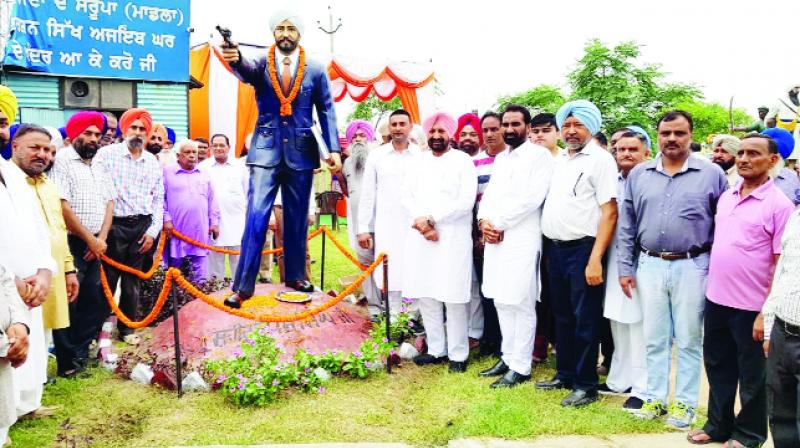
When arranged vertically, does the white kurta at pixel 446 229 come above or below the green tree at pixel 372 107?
below

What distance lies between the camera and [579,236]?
429cm

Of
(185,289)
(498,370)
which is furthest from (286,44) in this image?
(498,370)

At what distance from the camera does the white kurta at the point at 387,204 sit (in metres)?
6.03

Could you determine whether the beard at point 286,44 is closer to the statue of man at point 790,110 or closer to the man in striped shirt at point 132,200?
the man in striped shirt at point 132,200

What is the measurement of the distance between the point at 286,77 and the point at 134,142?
185 cm

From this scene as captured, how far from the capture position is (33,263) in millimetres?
3072

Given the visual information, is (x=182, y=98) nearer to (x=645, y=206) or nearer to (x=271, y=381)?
(x=271, y=381)

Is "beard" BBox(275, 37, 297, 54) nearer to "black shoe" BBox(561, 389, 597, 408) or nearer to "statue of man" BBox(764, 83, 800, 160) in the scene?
"black shoe" BBox(561, 389, 597, 408)

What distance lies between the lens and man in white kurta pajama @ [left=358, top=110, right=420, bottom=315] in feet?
19.7

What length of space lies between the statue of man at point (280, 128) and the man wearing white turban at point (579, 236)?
5.97 ft

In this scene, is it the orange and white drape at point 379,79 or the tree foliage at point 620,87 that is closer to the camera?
the orange and white drape at point 379,79

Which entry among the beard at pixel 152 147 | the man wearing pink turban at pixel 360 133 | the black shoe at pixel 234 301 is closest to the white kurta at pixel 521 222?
the black shoe at pixel 234 301

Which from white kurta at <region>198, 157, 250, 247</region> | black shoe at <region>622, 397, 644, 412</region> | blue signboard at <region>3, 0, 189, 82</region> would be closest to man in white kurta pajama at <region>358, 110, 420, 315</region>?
white kurta at <region>198, 157, 250, 247</region>

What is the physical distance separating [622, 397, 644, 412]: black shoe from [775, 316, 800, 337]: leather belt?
1.52 metres
